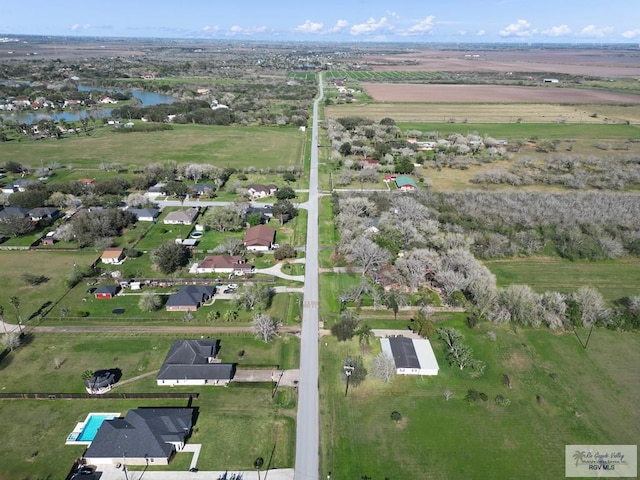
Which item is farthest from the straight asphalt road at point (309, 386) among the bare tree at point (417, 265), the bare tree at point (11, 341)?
the bare tree at point (11, 341)

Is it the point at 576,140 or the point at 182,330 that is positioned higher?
the point at 576,140

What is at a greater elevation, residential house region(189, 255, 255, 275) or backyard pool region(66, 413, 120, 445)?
residential house region(189, 255, 255, 275)

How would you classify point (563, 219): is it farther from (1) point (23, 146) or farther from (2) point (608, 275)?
(1) point (23, 146)

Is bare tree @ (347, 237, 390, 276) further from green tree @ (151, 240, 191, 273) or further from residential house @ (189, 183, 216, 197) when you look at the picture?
residential house @ (189, 183, 216, 197)

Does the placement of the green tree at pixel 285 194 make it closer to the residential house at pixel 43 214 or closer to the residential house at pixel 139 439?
the residential house at pixel 43 214

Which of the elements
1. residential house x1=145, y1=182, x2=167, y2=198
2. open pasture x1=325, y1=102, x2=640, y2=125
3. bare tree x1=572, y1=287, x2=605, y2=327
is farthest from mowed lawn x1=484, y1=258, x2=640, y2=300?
open pasture x1=325, y1=102, x2=640, y2=125

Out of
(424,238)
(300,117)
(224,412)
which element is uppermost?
(300,117)

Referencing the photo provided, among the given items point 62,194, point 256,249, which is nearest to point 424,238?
point 256,249
